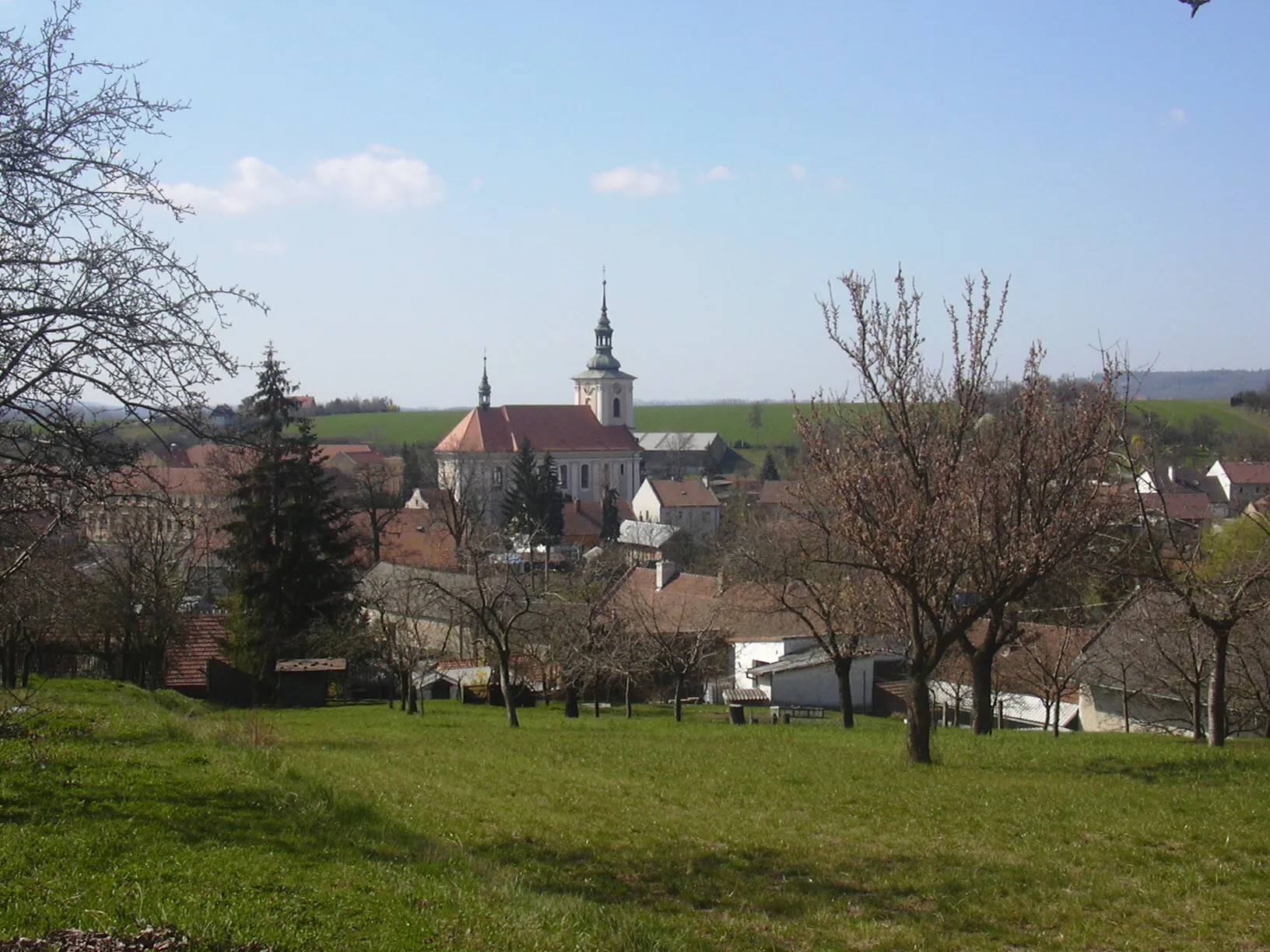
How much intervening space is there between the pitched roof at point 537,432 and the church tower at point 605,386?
3138 millimetres

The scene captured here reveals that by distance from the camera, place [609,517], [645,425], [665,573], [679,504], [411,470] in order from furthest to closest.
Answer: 1. [645,425]
2. [411,470]
3. [679,504]
4. [609,517]
5. [665,573]

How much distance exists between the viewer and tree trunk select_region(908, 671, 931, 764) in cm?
1346

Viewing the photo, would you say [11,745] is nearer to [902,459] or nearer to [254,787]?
[254,787]

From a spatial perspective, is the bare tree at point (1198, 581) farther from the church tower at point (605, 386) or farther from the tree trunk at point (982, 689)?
the church tower at point (605, 386)

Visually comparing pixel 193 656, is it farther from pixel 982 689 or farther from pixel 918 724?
pixel 918 724

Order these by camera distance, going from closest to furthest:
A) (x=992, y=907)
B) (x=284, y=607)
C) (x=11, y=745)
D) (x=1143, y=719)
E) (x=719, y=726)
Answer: (x=992, y=907) < (x=11, y=745) < (x=719, y=726) < (x=1143, y=719) < (x=284, y=607)

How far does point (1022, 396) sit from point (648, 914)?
8.39m

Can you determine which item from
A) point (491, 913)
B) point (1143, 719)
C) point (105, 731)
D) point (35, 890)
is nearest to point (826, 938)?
point (491, 913)

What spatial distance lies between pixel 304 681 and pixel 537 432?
245 feet

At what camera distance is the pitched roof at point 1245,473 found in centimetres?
8838

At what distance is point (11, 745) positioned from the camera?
33.9 feet

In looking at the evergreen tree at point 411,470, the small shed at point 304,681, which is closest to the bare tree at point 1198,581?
the small shed at point 304,681

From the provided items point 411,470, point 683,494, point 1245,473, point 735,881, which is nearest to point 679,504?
point 683,494

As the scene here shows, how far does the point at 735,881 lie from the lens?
A: 800cm
